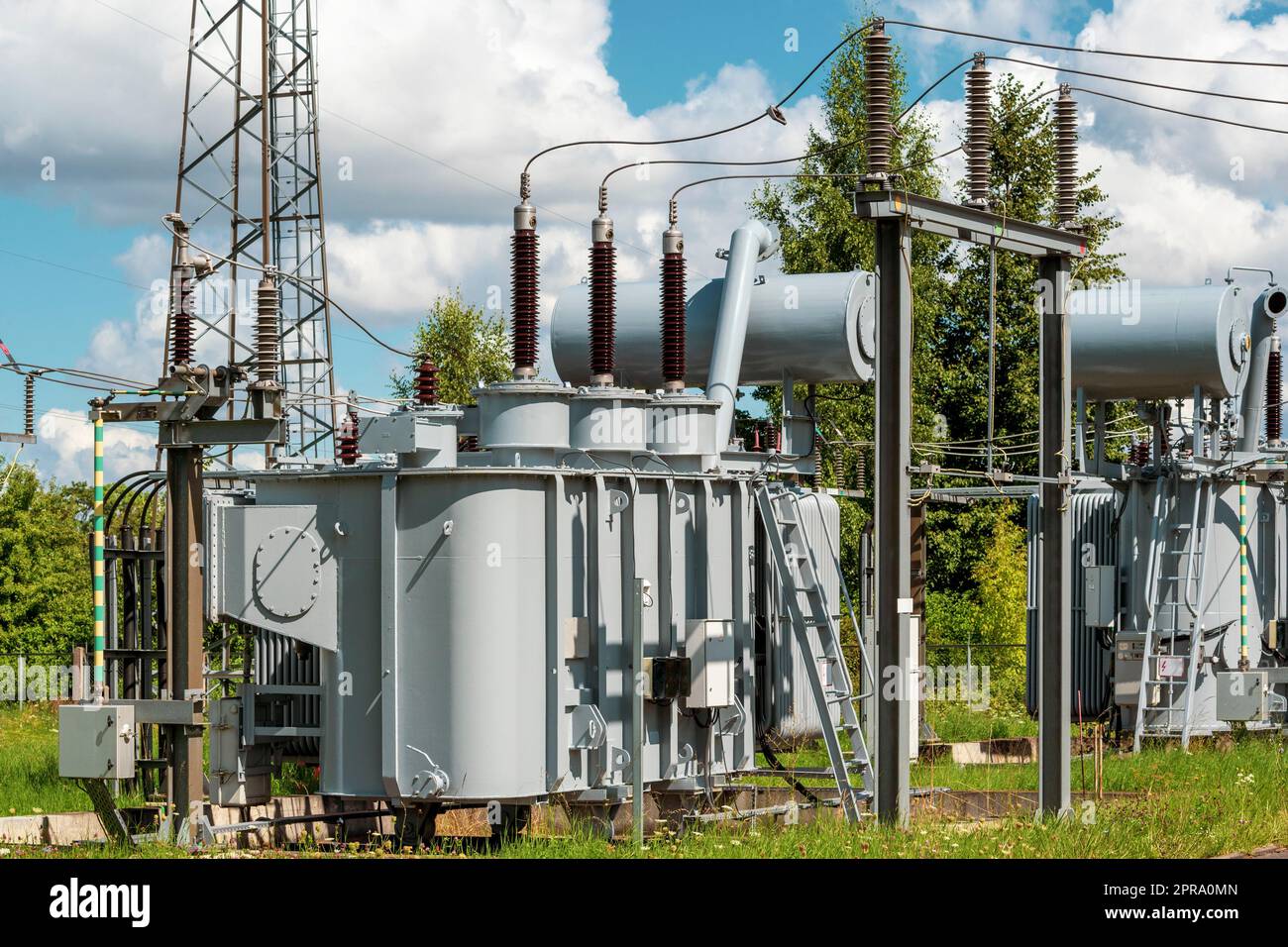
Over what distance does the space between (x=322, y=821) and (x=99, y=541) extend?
396 centimetres

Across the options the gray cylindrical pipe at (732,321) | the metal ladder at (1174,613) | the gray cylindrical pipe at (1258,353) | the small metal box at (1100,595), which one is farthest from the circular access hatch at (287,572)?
the gray cylindrical pipe at (1258,353)

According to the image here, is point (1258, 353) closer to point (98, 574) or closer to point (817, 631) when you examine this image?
point (817, 631)

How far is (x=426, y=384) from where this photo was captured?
14.6 m

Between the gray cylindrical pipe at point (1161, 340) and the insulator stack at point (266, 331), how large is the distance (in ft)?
37.0

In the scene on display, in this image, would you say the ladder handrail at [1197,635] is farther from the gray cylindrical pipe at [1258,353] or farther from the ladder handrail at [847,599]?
the ladder handrail at [847,599]

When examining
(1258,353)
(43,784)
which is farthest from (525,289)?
(1258,353)

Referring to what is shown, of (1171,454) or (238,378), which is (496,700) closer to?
(238,378)

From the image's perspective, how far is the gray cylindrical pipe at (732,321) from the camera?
1803 cm

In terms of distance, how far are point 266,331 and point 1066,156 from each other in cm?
691

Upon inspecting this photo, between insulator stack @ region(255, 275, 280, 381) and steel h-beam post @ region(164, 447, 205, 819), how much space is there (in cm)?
82

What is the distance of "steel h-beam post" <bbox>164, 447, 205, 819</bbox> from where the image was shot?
44.4ft

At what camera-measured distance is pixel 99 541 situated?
12930 millimetres

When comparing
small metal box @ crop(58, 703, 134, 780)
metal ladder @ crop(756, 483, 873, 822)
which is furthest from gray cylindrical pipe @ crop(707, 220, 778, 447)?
small metal box @ crop(58, 703, 134, 780)
